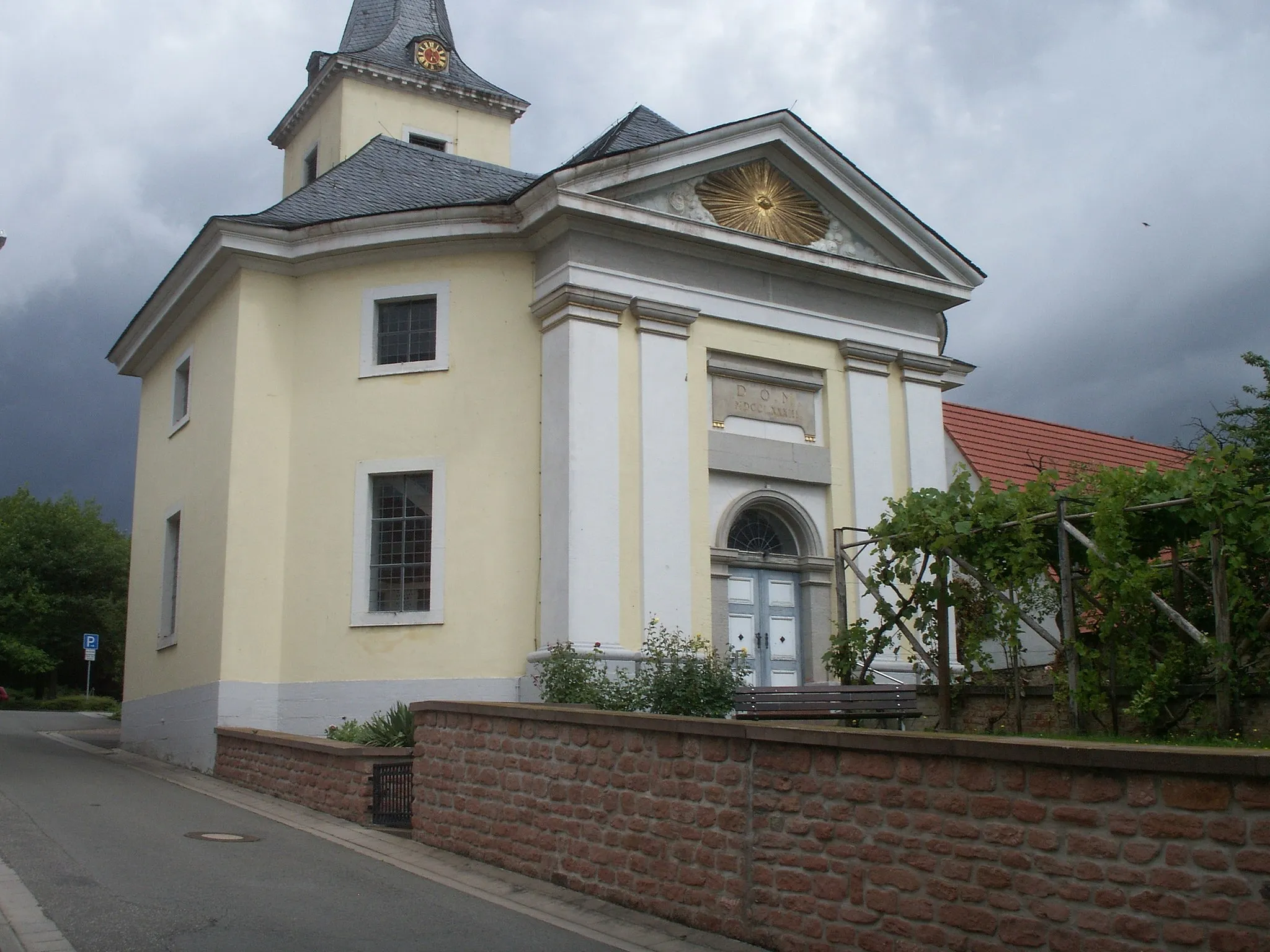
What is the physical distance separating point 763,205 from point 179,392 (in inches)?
403

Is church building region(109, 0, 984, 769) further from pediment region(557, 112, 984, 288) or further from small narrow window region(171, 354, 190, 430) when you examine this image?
small narrow window region(171, 354, 190, 430)

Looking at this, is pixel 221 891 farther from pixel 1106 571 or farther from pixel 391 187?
pixel 391 187

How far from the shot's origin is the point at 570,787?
409 inches

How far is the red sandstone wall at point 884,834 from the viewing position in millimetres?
6383

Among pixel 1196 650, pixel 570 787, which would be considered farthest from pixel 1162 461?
pixel 570 787

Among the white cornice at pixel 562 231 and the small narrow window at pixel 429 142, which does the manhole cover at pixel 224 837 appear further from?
the small narrow window at pixel 429 142

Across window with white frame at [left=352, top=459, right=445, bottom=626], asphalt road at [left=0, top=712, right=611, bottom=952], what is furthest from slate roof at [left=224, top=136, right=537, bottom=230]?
asphalt road at [left=0, top=712, right=611, bottom=952]

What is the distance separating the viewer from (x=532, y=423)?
18.6m

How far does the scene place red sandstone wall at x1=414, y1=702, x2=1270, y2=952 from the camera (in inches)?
251

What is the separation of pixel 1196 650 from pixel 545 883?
5.91 meters

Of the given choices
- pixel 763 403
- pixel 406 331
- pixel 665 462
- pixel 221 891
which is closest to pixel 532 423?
pixel 665 462

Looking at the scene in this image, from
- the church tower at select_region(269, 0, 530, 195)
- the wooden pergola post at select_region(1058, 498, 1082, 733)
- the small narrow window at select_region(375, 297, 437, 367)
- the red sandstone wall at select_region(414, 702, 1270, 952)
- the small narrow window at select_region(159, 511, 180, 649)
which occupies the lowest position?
the red sandstone wall at select_region(414, 702, 1270, 952)

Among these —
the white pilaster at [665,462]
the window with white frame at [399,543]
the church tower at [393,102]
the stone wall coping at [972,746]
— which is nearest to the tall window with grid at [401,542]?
the window with white frame at [399,543]

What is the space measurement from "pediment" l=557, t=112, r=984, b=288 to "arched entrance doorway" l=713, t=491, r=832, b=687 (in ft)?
13.4
